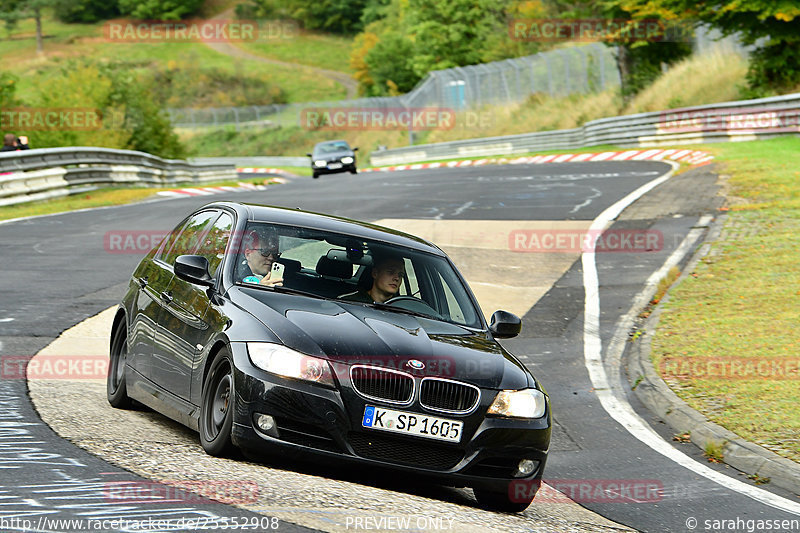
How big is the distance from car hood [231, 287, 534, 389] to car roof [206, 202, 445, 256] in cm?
75

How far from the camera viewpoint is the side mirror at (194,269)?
24.1 ft

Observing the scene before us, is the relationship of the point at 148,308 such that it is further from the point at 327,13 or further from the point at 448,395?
the point at 327,13

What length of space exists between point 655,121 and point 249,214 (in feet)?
113

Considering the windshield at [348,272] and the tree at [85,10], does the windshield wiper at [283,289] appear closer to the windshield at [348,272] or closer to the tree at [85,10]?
the windshield at [348,272]

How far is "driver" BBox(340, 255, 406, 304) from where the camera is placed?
739 centimetres

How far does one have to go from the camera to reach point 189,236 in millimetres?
8438

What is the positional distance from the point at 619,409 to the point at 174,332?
14.3 feet

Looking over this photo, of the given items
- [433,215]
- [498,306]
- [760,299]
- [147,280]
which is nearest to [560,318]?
[498,306]

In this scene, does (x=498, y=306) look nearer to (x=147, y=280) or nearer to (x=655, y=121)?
(x=147, y=280)

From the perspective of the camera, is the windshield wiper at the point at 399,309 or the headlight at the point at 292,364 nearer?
the headlight at the point at 292,364

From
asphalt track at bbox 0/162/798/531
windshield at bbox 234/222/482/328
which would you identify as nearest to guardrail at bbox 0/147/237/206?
asphalt track at bbox 0/162/798/531

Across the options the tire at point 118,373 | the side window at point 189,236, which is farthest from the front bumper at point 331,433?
the tire at point 118,373

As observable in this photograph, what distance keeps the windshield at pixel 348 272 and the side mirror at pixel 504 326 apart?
0.42 ft

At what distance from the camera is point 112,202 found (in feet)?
94.2
